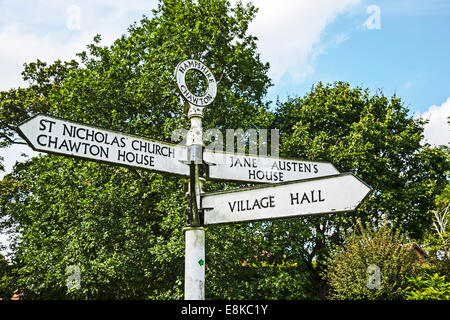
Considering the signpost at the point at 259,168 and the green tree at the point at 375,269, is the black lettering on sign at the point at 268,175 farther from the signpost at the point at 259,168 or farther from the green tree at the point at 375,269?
the green tree at the point at 375,269

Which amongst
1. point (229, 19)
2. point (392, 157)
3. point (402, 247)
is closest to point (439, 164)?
point (392, 157)

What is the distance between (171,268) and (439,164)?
14.2 metres

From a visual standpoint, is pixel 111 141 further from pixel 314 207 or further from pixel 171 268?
pixel 171 268

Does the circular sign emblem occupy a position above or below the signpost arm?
above

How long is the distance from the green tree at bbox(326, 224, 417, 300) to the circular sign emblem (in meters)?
12.3

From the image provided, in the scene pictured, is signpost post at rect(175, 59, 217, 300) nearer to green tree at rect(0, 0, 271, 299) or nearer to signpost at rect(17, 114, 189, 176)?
signpost at rect(17, 114, 189, 176)

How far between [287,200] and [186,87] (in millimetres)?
1350

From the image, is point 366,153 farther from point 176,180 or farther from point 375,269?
point 176,180

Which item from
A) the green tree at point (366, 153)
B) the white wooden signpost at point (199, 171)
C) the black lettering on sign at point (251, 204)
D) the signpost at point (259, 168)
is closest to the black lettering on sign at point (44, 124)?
the white wooden signpost at point (199, 171)

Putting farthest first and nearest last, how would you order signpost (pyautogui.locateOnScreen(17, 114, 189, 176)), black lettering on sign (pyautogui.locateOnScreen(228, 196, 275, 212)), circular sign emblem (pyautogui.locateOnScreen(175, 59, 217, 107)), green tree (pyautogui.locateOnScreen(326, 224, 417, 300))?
green tree (pyautogui.locateOnScreen(326, 224, 417, 300)) → circular sign emblem (pyautogui.locateOnScreen(175, 59, 217, 107)) → black lettering on sign (pyautogui.locateOnScreen(228, 196, 275, 212)) → signpost (pyautogui.locateOnScreen(17, 114, 189, 176))

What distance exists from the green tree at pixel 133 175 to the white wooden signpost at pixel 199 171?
7667 millimetres

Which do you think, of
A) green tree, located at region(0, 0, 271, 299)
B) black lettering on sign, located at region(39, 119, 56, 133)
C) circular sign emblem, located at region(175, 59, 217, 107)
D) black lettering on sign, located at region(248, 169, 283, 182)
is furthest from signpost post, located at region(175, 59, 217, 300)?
green tree, located at region(0, 0, 271, 299)

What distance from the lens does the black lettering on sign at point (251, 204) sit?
3059 millimetres

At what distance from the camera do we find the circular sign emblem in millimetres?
3324
